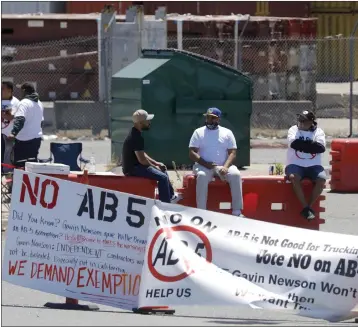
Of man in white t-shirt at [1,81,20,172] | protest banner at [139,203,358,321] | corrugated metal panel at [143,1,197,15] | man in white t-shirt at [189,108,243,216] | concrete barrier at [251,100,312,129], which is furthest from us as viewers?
corrugated metal panel at [143,1,197,15]

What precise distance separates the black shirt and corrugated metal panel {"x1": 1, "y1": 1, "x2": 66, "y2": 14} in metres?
22.4

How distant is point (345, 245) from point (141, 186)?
3.92 m

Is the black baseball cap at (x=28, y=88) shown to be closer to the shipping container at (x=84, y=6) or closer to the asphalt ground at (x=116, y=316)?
the asphalt ground at (x=116, y=316)

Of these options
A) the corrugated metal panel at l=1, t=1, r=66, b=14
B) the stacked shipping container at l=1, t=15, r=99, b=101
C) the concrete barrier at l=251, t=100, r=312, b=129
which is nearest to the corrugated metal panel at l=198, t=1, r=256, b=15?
the corrugated metal panel at l=1, t=1, r=66, b=14

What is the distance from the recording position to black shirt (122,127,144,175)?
12.6 meters

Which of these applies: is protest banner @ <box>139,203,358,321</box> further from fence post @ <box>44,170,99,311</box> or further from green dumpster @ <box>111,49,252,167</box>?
green dumpster @ <box>111,49,252,167</box>

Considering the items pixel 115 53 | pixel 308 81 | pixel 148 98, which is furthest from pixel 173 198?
pixel 308 81

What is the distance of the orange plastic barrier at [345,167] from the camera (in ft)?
54.1

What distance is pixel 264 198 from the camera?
13203mm

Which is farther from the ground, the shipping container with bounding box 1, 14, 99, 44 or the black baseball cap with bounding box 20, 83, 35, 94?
the shipping container with bounding box 1, 14, 99, 44

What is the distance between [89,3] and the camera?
35062mm

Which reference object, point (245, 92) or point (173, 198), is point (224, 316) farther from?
point (245, 92)

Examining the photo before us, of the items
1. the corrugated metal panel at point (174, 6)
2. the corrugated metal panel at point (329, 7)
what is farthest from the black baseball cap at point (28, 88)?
the corrugated metal panel at point (329, 7)

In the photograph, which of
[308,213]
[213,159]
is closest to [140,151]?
[213,159]
